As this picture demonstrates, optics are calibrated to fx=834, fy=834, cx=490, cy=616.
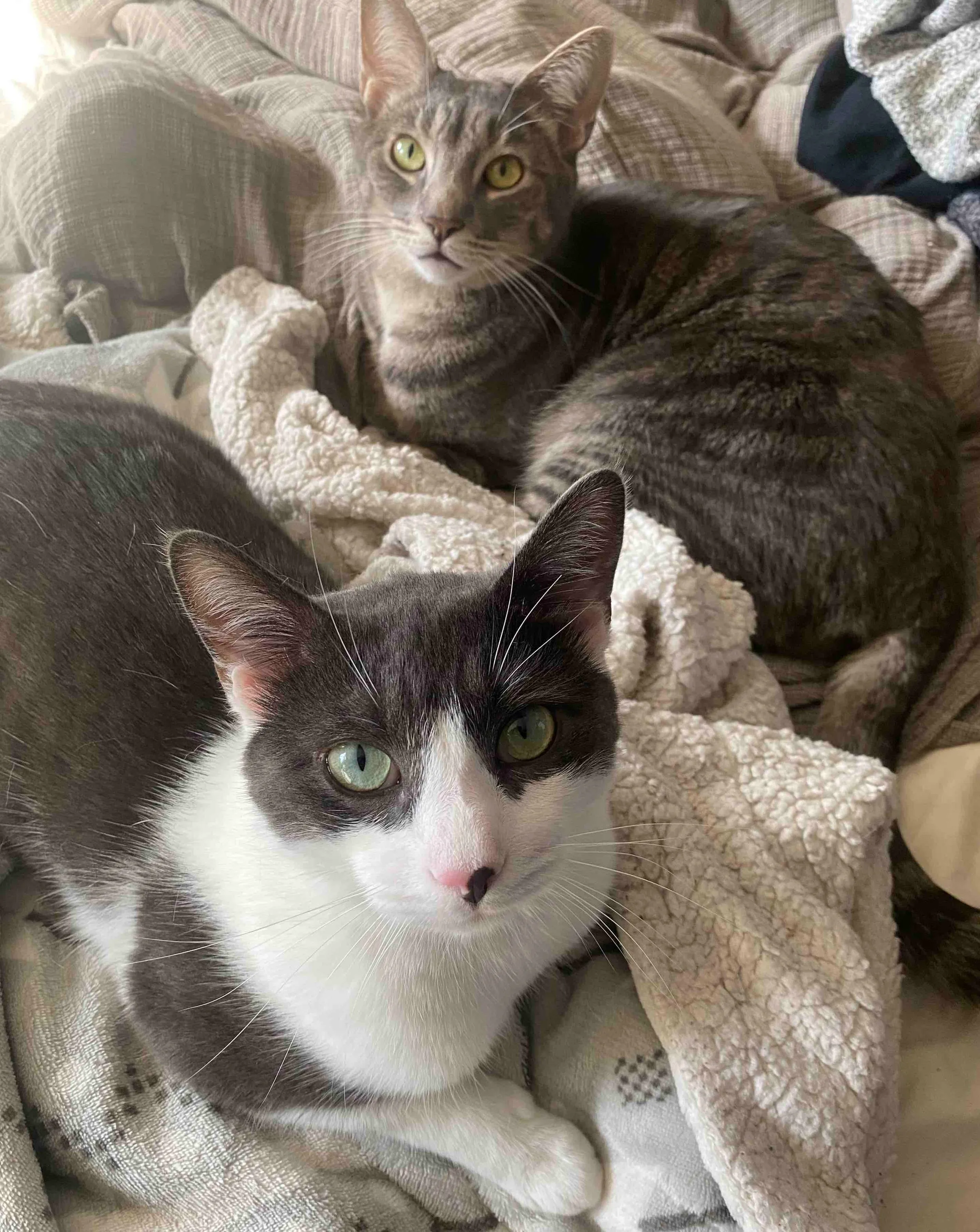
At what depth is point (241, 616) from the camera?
0.73m

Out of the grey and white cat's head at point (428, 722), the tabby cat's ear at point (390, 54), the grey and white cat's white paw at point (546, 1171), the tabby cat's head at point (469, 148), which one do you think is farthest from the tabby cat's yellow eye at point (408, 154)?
the grey and white cat's white paw at point (546, 1171)

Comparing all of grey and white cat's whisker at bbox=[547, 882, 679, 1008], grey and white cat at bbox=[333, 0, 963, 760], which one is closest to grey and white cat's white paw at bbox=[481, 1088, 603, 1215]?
grey and white cat's whisker at bbox=[547, 882, 679, 1008]

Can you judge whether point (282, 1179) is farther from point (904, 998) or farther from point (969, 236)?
point (969, 236)

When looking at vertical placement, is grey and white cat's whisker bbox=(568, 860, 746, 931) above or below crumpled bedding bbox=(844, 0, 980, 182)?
below

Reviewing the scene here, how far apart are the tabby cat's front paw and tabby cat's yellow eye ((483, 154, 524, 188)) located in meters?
1.41

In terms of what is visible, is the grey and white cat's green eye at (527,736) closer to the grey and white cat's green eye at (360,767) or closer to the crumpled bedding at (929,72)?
the grey and white cat's green eye at (360,767)

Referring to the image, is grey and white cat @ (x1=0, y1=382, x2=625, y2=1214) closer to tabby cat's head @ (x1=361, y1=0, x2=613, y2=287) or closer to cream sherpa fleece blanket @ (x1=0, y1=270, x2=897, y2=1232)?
cream sherpa fleece blanket @ (x1=0, y1=270, x2=897, y2=1232)

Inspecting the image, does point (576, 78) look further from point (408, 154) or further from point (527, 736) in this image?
point (527, 736)

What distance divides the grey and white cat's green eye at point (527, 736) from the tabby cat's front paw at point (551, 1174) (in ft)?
1.39

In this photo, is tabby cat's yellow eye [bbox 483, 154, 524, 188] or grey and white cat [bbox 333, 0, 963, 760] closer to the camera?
grey and white cat [bbox 333, 0, 963, 760]

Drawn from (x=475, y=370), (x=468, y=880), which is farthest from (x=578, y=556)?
(x=475, y=370)

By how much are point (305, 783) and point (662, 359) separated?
1049 millimetres

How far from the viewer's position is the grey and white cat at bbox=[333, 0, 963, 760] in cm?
124

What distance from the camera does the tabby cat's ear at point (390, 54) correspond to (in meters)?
1.43
